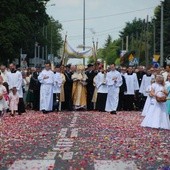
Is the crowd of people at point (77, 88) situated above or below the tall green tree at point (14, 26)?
below

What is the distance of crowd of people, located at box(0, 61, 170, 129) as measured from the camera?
2622cm

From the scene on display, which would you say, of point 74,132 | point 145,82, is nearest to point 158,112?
point 74,132

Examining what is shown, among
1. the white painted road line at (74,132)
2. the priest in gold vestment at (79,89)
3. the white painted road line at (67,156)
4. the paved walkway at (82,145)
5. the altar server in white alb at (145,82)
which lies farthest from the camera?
the altar server in white alb at (145,82)

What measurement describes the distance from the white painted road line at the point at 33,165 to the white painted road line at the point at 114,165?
871mm

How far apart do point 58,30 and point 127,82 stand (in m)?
151

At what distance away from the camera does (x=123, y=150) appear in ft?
46.7

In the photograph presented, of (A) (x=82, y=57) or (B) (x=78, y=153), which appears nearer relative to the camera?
(B) (x=78, y=153)

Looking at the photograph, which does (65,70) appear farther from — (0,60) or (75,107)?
(0,60)

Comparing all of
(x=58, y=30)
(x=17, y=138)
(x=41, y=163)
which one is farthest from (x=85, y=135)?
(x=58, y=30)

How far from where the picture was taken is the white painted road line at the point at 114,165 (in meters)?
11.8

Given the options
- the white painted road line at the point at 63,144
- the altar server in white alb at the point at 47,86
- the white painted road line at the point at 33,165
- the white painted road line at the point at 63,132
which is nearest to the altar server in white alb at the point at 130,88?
the altar server in white alb at the point at 47,86

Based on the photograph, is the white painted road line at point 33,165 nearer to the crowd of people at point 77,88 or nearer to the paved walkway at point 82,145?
the paved walkway at point 82,145

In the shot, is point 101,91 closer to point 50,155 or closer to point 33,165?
point 50,155

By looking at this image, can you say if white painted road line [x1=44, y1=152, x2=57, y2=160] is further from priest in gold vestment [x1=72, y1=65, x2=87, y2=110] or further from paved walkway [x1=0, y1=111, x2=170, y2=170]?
priest in gold vestment [x1=72, y1=65, x2=87, y2=110]
